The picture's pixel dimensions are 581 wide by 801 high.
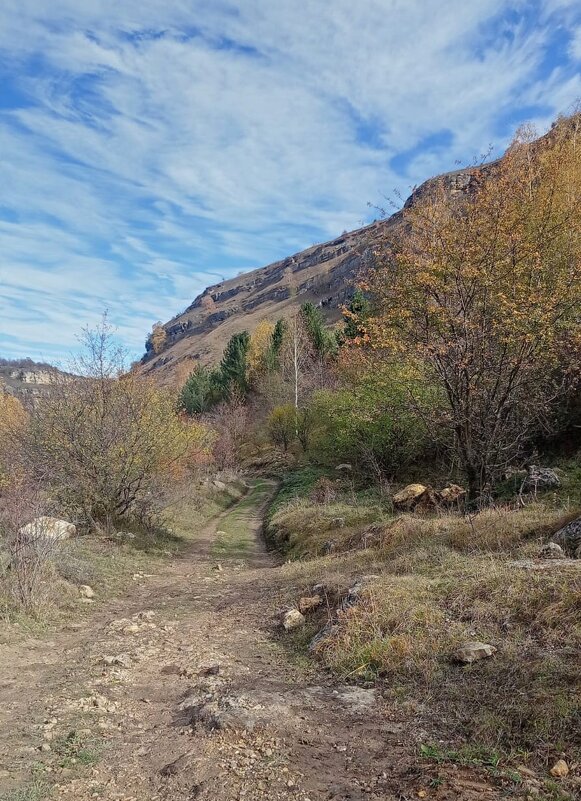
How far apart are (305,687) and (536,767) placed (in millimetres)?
2563

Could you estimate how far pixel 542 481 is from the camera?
11609 mm

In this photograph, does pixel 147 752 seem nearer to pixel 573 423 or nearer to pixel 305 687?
pixel 305 687

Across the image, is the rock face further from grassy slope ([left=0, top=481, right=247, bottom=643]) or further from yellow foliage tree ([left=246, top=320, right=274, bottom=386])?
yellow foliage tree ([left=246, top=320, right=274, bottom=386])

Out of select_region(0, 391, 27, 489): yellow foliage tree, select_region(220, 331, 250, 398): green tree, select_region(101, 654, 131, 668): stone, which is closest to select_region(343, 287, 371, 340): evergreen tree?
select_region(101, 654, 131, 668): stone

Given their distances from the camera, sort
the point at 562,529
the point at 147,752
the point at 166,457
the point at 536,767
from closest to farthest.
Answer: the point at 536,767 < the point at 147,752 < the point at 562,529 < the point at 166,457

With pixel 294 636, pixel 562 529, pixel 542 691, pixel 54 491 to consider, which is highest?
pixel 54 491

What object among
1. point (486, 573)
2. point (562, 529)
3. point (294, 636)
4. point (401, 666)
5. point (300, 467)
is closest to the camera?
point (401, 666)

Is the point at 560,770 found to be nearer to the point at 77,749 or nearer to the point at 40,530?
the point at 77,749

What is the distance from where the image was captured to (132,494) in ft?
49.3

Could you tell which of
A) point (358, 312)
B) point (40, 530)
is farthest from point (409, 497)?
point (358, 312)

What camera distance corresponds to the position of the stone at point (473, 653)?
17.4ft

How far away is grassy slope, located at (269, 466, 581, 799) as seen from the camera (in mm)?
4246

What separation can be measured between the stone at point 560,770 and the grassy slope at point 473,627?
0.40ft

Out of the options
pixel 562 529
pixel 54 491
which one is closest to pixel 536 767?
pixel 562 529
